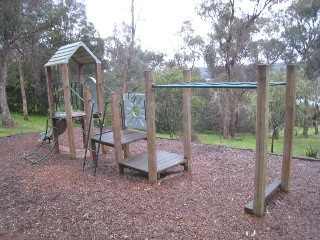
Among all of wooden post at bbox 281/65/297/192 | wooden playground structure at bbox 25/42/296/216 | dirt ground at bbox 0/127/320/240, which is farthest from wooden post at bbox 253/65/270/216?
wooden post at bbox 281/65/297/192

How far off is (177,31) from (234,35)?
672cm

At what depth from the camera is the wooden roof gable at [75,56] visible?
201 inches

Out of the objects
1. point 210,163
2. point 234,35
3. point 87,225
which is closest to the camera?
point 87,225

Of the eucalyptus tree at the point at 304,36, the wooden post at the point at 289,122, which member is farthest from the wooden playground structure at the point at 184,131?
the eucalyptus tree at the point at 304,36

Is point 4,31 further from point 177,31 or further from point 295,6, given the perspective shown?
point 295,6

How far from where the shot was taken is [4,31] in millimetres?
9000

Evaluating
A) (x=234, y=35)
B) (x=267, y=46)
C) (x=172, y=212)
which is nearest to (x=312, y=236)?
(x=172, y=212)

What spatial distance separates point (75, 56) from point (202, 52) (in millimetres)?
13554

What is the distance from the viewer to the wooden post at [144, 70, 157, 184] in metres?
3.58

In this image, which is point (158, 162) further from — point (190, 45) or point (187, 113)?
point (190, 45)

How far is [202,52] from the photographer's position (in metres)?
18.1

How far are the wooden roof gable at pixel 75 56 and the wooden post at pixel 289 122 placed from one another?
375 centimetres

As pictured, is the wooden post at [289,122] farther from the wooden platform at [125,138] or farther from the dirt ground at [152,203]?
the wooden platform at [125,138]

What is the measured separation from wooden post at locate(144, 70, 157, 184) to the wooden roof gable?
221 cm
